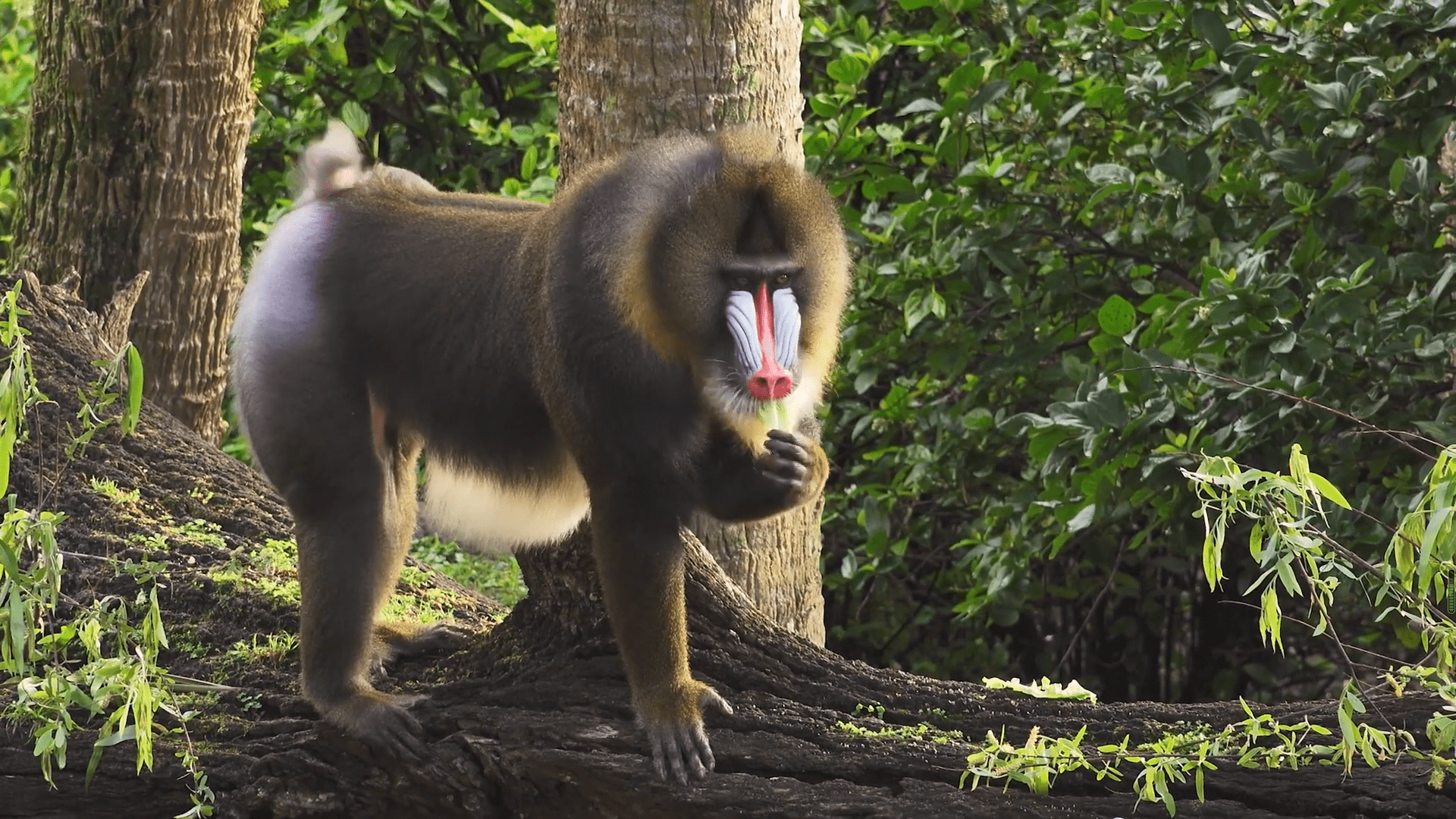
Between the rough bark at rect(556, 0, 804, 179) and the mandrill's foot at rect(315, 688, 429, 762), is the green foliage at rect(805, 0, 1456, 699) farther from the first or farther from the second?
the mandrill's foot at rect(315, 688, 429, 762)

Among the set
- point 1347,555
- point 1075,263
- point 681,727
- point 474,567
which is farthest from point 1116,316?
point 474,567

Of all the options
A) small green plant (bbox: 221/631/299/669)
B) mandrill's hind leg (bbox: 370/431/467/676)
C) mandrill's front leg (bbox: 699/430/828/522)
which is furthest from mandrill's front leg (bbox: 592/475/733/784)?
small green plant (bbox: 221/631/299/669)

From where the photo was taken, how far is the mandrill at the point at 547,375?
10.1ft

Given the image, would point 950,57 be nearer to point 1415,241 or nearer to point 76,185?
point 1415,241

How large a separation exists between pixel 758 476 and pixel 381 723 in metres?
0.97

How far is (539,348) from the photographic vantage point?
11.0 feet

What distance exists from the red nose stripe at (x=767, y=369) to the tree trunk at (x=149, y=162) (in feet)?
11.4

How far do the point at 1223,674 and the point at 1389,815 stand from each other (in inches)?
143

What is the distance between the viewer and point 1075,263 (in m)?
5.38

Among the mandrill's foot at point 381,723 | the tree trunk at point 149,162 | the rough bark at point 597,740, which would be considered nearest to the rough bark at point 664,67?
the rough bark at point 597,740

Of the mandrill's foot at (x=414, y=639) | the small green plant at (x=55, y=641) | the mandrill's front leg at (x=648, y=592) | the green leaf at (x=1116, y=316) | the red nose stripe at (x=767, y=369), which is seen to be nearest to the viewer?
the small green plant at (x=55, y=641)

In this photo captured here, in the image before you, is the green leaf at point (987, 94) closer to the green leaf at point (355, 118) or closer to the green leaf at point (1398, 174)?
the green leaf at point (1398, 174)

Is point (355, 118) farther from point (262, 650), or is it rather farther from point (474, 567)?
point (262, 650)

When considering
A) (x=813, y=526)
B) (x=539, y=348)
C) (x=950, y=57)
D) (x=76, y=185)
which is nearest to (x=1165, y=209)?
(x=813, y=526)
